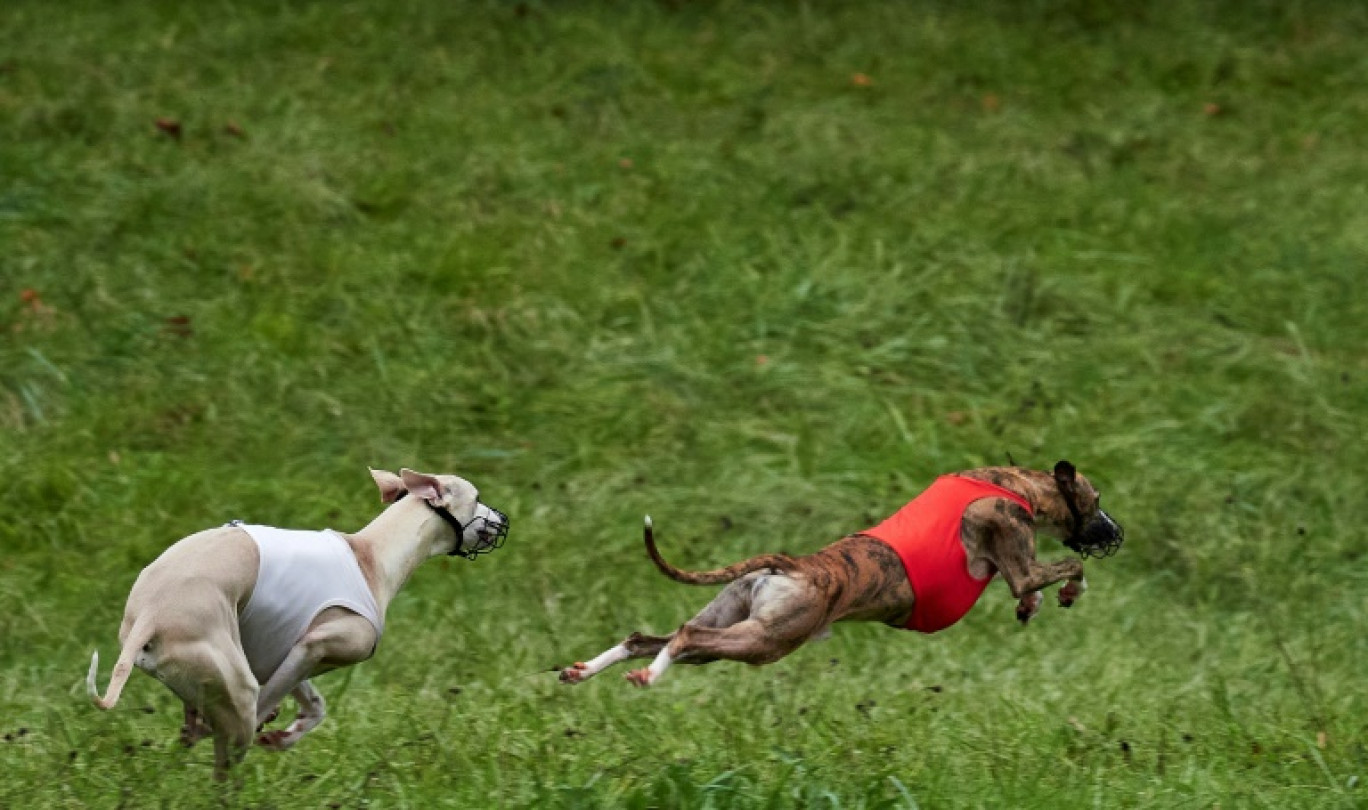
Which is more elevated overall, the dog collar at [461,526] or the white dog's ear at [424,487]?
the white dog's ear at [424,487]

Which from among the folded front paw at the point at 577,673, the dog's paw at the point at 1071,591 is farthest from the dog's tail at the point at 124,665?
the dog's paw at the point at 1071,591

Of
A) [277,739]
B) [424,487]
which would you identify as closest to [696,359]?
[424,487]

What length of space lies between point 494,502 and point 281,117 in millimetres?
4615

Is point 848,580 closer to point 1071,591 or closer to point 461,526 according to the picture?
point 1071,591

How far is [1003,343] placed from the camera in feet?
37.2

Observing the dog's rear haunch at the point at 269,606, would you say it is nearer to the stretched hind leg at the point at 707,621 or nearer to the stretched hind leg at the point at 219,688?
the stretched hind leg at the point at 219,688

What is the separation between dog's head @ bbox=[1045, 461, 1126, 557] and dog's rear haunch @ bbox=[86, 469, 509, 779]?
5.63 feet

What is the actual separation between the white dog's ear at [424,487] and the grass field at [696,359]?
0.86m

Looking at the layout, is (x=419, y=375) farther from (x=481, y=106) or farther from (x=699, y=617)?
(x=699, y=617)

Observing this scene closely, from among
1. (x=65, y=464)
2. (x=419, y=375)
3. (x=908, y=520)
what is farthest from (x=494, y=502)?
(x=908, y=520)

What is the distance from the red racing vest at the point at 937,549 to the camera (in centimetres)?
569

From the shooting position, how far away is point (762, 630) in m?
5.35

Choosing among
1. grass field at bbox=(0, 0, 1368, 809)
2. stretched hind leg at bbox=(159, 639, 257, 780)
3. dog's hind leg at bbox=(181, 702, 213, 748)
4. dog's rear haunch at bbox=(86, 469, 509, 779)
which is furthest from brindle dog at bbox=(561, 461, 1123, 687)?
dog's hind leg at bbox=(181, 702, 213, 748)

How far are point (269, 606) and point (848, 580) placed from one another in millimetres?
1625
